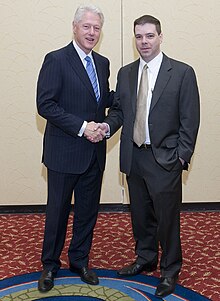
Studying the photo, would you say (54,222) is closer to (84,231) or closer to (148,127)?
(84,231)

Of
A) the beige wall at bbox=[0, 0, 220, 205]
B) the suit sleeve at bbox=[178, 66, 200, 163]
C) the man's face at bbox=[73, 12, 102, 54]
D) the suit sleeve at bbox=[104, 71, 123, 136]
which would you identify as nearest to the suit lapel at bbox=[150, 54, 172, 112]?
the suit sleeve at bbox=[178, 66, 200, 163]

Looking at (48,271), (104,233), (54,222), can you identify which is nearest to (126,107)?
(54,222)

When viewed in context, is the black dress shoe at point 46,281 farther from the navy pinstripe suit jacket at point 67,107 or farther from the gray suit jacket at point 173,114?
the gray suit jacket at point 173,114

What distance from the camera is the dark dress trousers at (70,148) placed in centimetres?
310

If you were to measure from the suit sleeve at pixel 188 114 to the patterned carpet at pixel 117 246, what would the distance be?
96cm

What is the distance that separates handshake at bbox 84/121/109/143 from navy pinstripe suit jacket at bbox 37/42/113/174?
0.06 m

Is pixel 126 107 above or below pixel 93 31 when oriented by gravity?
below

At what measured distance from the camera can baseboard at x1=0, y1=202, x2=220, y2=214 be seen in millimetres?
5008

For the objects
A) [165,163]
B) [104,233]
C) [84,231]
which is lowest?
[104,233]

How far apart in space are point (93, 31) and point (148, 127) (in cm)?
69

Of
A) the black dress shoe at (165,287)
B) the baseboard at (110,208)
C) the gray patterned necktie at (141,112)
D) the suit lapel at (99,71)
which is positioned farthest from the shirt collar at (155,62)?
the baseboard at (110,208)

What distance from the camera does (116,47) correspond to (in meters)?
4.75

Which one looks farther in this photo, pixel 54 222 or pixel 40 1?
pixel 40 1

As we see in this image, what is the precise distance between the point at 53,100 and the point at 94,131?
0.32 metres
